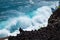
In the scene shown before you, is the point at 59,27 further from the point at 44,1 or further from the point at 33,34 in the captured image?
the point at 44,1

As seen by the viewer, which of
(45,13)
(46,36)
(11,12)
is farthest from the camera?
(11,12)

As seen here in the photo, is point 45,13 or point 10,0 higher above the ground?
point 10,0

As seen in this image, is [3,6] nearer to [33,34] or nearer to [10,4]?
[10,4]

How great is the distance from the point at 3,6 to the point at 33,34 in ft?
74.7

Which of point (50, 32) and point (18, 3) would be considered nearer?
point (50, 32)

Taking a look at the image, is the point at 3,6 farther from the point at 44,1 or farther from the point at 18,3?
the point at 44,1

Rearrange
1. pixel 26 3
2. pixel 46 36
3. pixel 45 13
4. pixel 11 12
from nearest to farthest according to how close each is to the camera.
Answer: pixel 46 36
pixel 45 13
pixel 11 12
pixel 26 3

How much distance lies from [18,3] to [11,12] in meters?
2.16

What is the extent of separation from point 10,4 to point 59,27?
23012 millimetres

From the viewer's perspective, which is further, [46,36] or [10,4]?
[10,4]

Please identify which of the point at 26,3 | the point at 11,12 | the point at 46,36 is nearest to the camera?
the point at 46,36

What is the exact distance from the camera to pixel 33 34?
4355 mm

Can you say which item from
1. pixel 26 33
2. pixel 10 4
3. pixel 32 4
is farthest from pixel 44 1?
pixel 26 33

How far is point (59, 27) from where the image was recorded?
4258mm
